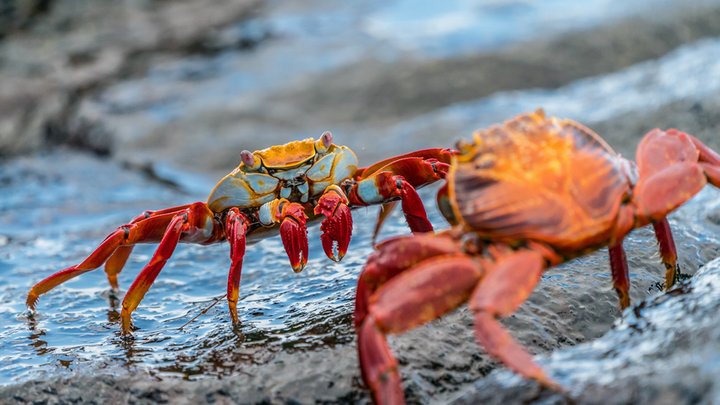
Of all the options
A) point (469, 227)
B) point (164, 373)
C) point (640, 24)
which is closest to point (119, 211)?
point (164, 373)

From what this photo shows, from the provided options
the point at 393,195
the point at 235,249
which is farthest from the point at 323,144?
the point at 235,249

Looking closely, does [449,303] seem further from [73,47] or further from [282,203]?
[73,47]

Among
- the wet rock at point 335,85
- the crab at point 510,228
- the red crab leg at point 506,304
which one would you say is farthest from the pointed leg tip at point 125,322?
the wet rock at point 335,85

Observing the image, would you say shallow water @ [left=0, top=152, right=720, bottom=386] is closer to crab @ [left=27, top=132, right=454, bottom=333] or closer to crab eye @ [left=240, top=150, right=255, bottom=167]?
crab @ [left=27, top=132, right=454, bottom=333]

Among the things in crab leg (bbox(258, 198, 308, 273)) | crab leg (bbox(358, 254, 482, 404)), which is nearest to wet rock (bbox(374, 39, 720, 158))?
crab leg (bbox(258, 198, 308, 273))

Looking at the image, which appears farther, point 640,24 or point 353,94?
point 640,24

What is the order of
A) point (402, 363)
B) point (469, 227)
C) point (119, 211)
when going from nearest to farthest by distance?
point (469, 227) → point (402, 363) → point (119, 211)

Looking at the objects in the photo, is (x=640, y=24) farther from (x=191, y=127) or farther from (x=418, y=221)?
(x=418, y=221)
